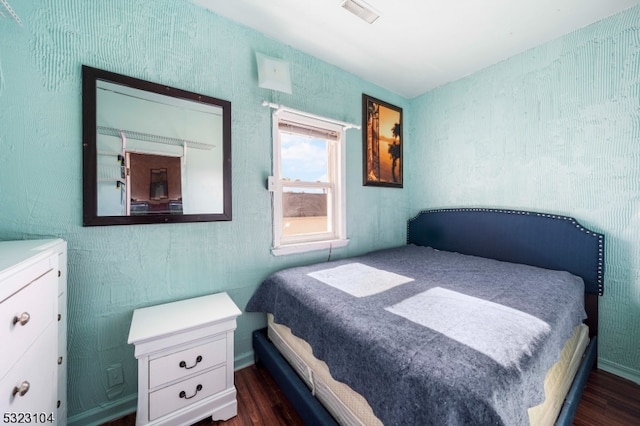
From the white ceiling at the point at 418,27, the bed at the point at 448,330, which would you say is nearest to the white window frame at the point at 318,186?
the bed at the point at 448,330

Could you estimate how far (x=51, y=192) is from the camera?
1304 mm

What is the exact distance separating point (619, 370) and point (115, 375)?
348cm

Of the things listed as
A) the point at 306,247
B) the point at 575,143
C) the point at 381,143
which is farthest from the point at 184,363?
the point at 575,143

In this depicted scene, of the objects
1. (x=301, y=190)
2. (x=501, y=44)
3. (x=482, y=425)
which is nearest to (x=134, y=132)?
(x=301, y=190)

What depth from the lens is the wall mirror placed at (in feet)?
4.56

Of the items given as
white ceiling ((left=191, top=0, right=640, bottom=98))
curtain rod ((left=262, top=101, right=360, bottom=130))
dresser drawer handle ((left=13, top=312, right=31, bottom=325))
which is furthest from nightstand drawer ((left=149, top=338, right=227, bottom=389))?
white ceiling ((left=191, top=0, right=640, bottom=98))

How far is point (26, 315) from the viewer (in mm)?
776

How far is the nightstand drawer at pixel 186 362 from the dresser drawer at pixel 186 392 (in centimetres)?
4

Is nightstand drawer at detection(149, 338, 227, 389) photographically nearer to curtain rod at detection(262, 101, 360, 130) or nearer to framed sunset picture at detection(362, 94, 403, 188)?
curtain rod at detection(262, 101, 360, 130)

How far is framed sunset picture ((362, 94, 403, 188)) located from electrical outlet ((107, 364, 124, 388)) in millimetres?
2487

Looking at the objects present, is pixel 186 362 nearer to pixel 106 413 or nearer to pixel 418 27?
pixel 106 413

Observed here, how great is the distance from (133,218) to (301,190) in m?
1.32

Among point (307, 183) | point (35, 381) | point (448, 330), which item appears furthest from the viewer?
point (307, 183)

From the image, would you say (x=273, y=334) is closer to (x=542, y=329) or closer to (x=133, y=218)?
(x=133, y=218)
